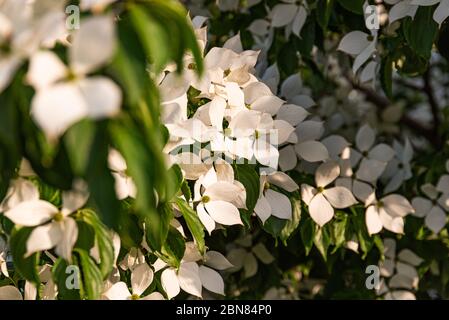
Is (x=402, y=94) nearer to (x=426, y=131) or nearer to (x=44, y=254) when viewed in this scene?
(x=426, y=131)

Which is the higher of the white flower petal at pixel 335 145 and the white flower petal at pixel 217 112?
the white flower petal at pixel 217 112

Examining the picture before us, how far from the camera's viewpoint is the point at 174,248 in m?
0.91

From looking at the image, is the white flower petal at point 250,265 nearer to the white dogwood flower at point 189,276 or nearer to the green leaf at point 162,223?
the white dogwood flower at point 189,276

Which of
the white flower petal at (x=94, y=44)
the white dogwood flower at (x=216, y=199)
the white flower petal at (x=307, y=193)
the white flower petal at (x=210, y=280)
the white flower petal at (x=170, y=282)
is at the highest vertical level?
the white flower petal at (x=94, y=44)

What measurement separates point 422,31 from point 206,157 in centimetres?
41

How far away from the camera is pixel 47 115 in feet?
1.58

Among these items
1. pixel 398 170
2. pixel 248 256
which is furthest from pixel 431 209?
pixel 248 256

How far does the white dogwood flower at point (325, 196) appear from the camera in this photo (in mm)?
1150

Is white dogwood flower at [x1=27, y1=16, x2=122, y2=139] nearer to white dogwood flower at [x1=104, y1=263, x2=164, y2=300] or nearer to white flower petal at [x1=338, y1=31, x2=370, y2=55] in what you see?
white dogwood flower at [x1=104, y1=263, x2=164, y2=300]

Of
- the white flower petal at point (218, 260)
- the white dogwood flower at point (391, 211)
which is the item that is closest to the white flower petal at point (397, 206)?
the white dogwood flower at point (391, 211)

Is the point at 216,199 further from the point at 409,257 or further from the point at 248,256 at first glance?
the point at 409,257

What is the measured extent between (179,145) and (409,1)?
1.61 ft

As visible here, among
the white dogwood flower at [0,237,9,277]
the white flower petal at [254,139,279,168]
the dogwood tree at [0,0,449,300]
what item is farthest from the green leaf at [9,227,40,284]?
the white flower petal at [254,139,279,168]

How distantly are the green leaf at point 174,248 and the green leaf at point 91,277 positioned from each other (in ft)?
0.53
